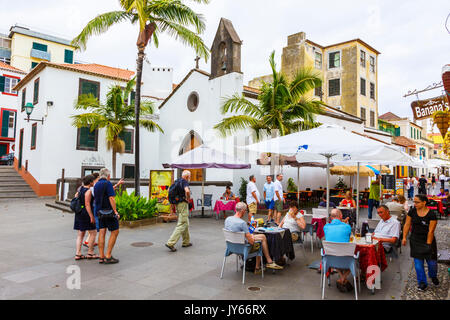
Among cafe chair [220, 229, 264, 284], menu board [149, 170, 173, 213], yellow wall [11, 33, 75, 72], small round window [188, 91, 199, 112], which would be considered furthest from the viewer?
yellow wall [11, 33, 75, 72]

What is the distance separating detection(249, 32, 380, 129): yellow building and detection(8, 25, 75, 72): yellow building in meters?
23.1

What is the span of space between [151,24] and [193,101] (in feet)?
29.0

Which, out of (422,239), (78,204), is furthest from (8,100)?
(422,239)

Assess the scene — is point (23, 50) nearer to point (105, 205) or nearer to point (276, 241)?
point (105, 205)

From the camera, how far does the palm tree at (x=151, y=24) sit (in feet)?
37.6

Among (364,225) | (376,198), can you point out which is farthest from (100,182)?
(376,198)

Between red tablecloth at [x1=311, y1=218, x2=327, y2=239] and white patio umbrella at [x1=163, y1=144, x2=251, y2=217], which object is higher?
white patio umbrella at [x1=163, y1=144, x2=251, y2=217]

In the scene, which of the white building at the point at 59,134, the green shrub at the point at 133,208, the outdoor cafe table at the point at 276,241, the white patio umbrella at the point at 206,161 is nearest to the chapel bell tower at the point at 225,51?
the white patio umbrella at the point at 206,161

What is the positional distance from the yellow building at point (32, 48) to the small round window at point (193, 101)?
23097mm

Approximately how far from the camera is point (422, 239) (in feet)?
17.6

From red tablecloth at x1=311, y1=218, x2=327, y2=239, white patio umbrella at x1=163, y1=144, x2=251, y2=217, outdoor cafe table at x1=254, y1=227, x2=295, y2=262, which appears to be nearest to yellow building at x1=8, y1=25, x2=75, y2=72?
white patio umbrella at x1=163, y1=144, x2=251, y2=217

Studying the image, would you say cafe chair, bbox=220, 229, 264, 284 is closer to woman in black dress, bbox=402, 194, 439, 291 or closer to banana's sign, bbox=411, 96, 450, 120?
woman in black dress, bbox=402, 194, 439, 291

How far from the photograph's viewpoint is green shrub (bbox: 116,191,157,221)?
1102cm

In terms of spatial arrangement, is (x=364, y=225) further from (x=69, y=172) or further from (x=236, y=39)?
(x=69, y=172)
